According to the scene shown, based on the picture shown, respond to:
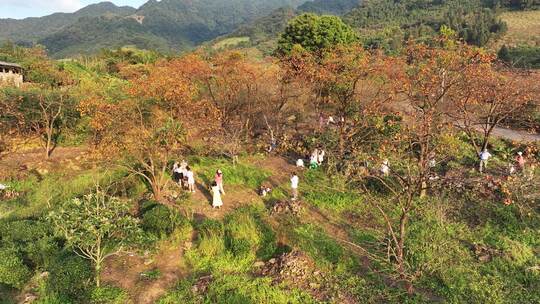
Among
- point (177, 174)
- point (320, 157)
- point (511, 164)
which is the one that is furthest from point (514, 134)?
point (177, 174)

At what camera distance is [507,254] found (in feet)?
39.9

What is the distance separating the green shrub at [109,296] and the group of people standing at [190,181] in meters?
6.07

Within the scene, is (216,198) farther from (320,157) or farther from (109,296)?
(320,157)

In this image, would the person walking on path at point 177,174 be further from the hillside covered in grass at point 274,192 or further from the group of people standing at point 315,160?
the group of people standing at point 315,160

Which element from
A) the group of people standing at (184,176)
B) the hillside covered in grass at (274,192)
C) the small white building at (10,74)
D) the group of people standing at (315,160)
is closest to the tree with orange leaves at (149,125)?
the hillside covered in grass at (274,192)

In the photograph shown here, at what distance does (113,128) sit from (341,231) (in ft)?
36.9

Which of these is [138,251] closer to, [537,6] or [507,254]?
[507,254]

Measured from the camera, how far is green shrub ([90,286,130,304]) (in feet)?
34.8

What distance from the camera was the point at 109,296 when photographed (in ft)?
35.2

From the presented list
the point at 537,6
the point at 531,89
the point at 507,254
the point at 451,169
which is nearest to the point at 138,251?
the point at 507,254

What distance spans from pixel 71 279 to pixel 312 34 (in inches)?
1370

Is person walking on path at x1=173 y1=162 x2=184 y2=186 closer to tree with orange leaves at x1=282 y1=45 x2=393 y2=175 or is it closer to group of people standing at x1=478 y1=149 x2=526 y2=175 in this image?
tree with orange leaves at x1=282 y1=45 x2=393 y2=175

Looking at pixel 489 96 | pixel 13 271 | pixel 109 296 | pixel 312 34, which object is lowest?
pixel 109 296

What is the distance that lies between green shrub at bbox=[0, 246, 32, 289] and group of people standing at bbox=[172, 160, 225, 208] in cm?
720
